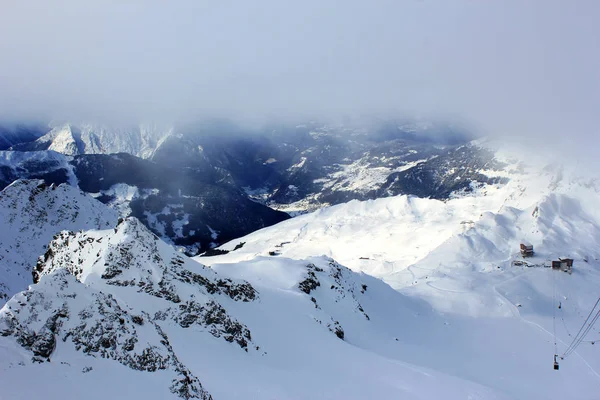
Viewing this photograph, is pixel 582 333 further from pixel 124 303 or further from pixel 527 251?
pixel 124 303

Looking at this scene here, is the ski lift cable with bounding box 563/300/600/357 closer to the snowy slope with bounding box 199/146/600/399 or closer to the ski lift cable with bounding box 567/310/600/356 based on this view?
the ski lift cable with bounding box 567/310/600/356

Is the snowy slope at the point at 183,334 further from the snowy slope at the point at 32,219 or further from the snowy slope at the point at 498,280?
the snowy slope at the point at 32,219

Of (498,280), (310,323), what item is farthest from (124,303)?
(498,280)

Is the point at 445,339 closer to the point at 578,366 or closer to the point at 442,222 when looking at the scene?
the point at 578,366

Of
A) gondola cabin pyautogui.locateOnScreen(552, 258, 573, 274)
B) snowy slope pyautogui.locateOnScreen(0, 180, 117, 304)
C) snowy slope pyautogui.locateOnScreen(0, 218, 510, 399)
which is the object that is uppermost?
snowy slope pyautogui.locateOnScreen(0, 218, 510, 399)

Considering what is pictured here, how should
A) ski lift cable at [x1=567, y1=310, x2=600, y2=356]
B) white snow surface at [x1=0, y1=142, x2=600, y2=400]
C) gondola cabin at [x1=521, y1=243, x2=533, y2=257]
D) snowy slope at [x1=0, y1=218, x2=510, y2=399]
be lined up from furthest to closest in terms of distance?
1. gondola cabin at [x1=521, y1=243, x2=533, y2=257]
2. ski lift cable at [x1=567, y1=310, x2=600, y2=356]
3. white snow surface at [x1=0, y1=142, x2=600, y2=400]
4. snowy slope at [x1=0, y1=218, x2=510, y2=399]

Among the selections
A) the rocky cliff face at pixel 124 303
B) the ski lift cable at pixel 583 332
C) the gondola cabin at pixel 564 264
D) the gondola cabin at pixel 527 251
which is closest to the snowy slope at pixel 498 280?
the ski lift cable at pixel 583 332

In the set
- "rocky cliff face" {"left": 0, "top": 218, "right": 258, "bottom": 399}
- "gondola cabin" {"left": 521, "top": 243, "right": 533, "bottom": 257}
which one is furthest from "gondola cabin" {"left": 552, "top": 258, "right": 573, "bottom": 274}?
"rocky cliff face" {"left": 0, "top": 218, "right": 258, "bottom": 399}
